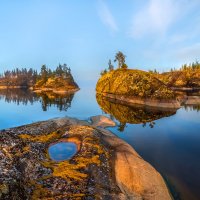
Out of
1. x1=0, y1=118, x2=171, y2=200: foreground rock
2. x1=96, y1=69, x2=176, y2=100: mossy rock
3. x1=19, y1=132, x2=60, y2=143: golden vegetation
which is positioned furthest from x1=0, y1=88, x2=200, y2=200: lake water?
x1=96, y1=69, x2=176, y2=100: mossy rock

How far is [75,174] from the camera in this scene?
17.4 m

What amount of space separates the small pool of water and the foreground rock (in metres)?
0.68

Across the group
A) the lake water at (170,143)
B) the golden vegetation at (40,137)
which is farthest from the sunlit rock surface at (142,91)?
the golden vegetation at (40,137)

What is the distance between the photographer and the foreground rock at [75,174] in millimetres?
14648

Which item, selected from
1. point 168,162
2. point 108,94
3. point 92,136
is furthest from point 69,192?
point 108,94

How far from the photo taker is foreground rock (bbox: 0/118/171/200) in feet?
48.1

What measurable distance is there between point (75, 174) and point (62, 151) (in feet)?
20.1

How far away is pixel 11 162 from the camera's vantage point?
54.3 ft

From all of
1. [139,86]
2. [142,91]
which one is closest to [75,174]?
[142,91]

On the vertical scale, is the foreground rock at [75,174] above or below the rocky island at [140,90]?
below

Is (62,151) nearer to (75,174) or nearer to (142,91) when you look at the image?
(75,174)

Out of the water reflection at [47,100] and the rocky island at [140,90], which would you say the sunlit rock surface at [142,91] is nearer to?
the rocky island at [140,90]

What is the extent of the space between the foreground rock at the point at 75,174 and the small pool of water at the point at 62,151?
0.68m

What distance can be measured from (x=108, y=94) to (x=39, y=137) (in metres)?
77.3
